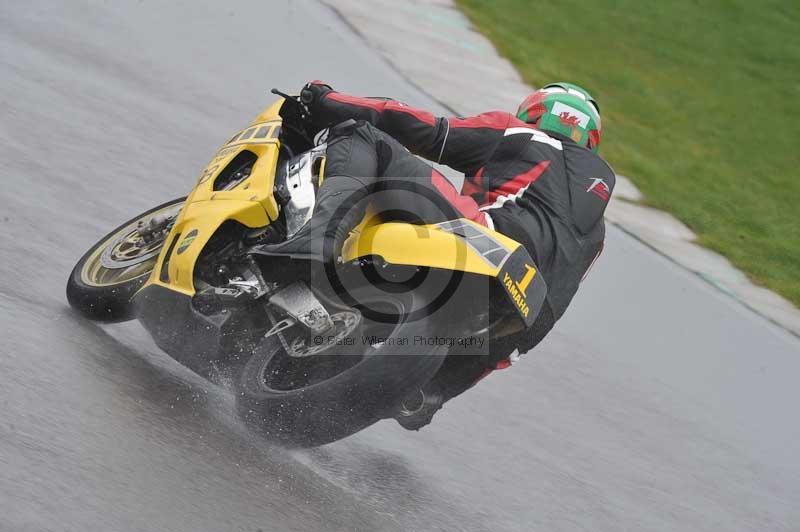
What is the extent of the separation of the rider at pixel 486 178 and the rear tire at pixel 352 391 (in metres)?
0.42

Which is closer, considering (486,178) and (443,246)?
(443,246)

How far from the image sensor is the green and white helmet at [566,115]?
529cm

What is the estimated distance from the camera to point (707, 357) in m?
7.72

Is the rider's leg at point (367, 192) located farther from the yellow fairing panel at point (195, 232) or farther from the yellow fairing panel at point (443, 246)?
the yellow fairing panel at point (195, 232)

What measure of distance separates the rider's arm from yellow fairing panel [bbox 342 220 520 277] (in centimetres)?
79

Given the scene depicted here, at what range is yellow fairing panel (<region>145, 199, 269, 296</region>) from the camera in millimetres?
4762

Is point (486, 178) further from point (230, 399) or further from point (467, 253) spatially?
point (230, 399)

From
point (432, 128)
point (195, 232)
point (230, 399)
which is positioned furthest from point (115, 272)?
point (432, 128)

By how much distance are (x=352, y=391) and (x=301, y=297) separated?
578mm

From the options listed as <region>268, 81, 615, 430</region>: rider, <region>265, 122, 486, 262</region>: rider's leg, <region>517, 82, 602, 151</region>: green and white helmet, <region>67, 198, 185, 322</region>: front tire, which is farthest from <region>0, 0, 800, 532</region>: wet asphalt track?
<region>517, 82, 602, 151</region>: green and white helmet

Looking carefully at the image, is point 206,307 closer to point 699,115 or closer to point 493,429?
point 493,429

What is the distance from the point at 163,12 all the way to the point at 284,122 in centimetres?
687

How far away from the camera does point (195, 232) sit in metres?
4.84

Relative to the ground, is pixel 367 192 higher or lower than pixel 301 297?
higher
